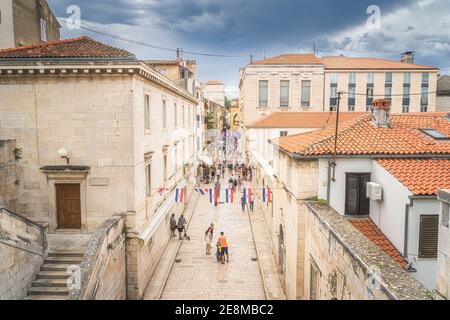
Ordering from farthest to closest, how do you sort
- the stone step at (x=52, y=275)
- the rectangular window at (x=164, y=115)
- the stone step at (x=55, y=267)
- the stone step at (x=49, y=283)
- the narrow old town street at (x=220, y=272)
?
1. the rectangular window at (x=164, y=115)
2. the narrow old town street at (x=220, y=272)
3. the stone step at (x=55, y=267)
4. the stone step at (x=52, y=275)
5. the stone step at (x=49, y=283)

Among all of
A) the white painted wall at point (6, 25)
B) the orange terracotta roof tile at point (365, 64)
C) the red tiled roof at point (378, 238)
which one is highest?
the orange terracotta roof tile at point (365, 64)

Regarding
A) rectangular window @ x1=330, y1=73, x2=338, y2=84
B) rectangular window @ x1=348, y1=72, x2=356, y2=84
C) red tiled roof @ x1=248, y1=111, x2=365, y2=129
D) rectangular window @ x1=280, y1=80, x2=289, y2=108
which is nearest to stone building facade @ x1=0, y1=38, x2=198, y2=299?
red tiled roof @ x1=248, y1=111, x2=365, y2=129

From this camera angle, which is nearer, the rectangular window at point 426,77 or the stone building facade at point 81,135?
the stone building facade at point 81,135

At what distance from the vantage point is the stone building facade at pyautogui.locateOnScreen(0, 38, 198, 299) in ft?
39.5

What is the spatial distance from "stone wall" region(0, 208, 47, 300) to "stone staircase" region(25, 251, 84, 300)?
0.67 feet

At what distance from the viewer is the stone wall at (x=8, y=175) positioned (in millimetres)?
11852

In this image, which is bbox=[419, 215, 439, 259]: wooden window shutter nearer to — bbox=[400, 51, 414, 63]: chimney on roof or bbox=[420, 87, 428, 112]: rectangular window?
bbox=[420, 87, 428, 112]: rectangular window

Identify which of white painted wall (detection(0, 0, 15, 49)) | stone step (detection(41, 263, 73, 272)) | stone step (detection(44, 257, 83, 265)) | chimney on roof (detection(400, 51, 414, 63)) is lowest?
stone step (detection(41, 263, 73, 272))

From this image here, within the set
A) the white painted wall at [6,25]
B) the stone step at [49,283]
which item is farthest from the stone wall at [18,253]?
the white painted wall at [6,25]

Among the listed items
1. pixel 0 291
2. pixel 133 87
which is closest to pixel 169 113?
pixel 133 87

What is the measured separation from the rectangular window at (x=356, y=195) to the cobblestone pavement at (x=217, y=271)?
17.3 feet

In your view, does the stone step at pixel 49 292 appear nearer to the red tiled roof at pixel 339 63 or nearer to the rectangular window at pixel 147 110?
the rectangular window at pixel 147 110

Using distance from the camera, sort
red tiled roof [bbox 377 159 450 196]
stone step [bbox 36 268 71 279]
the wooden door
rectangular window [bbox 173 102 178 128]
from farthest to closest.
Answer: rectangular window [bbox 173 102 178 128] → the wooden door → stone step [bbox 36 268 71 279] → red tiled roof [bbox 377 159 450 196]

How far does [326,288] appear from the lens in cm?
853
